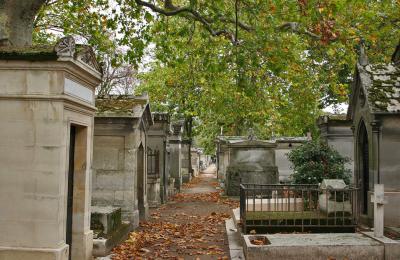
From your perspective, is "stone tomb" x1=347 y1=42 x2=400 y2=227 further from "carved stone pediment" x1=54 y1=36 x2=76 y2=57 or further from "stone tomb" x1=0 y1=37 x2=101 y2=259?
"carved stone pediment" x1=54 y1=36 x2=76 y2=57

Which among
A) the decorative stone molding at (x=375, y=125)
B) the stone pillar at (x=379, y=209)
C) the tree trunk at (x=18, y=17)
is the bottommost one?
the stone pillar at (x=379, y=209)

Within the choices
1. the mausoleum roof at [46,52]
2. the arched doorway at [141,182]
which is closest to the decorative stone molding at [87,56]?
the mausoleum roof at [46,52]

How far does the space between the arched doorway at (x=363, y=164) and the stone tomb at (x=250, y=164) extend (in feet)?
25.5

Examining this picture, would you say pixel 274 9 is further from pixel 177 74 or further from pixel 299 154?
pixel 177 74

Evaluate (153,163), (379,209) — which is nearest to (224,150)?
(153,163)

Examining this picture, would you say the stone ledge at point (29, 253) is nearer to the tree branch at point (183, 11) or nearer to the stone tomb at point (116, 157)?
the stone tomb at point (116, 157)

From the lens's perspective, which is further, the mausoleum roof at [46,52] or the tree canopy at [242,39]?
the tree canopy at [242,39]

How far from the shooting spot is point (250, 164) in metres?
18.4

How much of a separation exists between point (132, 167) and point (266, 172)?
8760mm

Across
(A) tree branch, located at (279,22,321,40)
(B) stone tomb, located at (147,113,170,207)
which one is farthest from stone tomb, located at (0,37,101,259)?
(B) stone tomb, located at (147,113,170,207)

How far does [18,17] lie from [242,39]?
576 cm

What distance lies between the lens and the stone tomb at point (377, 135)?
885cm

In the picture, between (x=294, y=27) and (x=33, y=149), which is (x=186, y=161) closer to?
(x=294, y=27)

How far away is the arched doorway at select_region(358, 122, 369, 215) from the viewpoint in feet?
32.6
